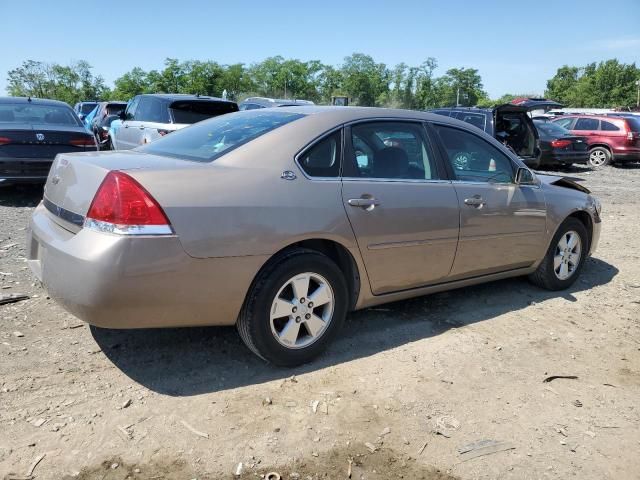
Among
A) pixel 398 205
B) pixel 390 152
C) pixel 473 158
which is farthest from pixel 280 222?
pixel 473 158

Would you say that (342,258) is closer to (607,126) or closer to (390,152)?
(390,152)

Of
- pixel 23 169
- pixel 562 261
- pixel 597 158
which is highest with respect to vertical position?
pixel 597 158

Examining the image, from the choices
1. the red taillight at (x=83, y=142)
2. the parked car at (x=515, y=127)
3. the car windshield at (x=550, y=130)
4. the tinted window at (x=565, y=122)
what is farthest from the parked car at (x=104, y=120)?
the tinted window at (x=565, y=122)

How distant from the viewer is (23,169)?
7641mm

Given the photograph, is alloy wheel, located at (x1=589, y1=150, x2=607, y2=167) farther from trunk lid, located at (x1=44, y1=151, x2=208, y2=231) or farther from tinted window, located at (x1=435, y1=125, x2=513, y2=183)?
trunk lid, located at (x1=44, y1=151, x2=208, y2=231)

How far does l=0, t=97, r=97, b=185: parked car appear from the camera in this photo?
7.57 meters

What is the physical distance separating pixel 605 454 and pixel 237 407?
1.91m

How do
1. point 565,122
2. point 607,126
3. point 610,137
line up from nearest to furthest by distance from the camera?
point 610,137
point 607,126
point 565,122

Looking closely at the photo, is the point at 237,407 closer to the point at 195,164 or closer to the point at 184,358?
the point at 184,358

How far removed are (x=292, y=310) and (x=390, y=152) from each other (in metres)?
1.38

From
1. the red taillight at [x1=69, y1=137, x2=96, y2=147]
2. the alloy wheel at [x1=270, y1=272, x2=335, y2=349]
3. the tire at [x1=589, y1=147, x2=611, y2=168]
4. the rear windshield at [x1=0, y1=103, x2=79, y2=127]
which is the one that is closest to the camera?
the alloy wheel at [x1=270, y1=272, x2=335, y2=349]

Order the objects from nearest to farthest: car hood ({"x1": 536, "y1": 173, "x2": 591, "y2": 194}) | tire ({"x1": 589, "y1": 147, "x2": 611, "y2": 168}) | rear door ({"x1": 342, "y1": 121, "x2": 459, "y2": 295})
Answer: rear door ({"x1": 342, "y1": 121, "x2": 459, "y2": 295}), car hood ({"x1": 536, "y1": 173, "x2": 591, "y2": 194}), tire ({"x1": 589, "y1": 147, "x2": 611, "y2": 168})

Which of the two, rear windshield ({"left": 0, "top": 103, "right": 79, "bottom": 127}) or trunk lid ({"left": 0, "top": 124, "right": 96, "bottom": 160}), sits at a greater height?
rear windshield ({"left": 0, "top": 103, "right": 79, "bottom": 127})

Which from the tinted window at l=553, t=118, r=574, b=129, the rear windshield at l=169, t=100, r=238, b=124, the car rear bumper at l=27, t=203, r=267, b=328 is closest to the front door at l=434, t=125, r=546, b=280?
the car rear bumper at l=27, t=203, r=267, b=328
